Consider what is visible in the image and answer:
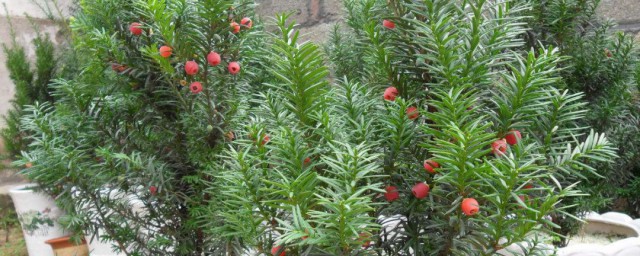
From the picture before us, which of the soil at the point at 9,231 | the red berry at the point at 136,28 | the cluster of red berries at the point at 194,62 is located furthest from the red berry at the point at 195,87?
the soil at the point at 9,231

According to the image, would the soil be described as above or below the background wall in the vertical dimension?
below

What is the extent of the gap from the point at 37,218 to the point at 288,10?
4.54 feet

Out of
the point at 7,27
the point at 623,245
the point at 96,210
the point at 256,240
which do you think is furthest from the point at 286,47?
the point at 7,27

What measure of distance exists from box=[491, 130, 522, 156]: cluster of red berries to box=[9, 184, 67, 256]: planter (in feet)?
7.73

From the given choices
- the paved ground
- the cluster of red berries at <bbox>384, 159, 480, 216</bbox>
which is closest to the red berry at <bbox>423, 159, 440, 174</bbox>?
the cluster of red berries at <bbox>384, 159, 480, 216</bbox>

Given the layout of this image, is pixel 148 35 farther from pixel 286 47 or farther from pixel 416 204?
pixel 416 204

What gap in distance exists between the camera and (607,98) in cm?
119

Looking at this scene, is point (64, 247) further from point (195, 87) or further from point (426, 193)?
point (426, 193)

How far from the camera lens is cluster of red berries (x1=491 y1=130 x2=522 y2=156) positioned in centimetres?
53

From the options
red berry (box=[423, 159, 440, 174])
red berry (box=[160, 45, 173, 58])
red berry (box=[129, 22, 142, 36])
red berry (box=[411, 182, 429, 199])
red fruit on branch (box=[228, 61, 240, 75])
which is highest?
red berry (box=[129, 22, 142, 36])

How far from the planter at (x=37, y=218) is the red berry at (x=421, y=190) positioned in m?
2.30

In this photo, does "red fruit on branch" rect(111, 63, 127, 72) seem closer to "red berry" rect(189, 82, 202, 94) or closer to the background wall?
"red berry" rect(189, 82, 202, 94)

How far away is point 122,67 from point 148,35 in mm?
65

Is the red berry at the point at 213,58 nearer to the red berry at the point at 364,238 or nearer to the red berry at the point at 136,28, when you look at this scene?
the red berry at the point at 136,28
